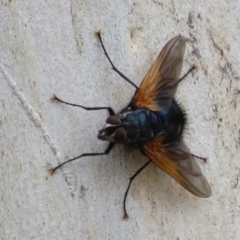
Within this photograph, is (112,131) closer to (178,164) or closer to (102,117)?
(102,117)

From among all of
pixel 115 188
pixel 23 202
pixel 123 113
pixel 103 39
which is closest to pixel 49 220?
pixel 23 202

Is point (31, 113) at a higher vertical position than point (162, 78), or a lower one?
lower

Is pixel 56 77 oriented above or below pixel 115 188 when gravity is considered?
above

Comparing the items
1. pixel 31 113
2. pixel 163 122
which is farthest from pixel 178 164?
pixel 31 113

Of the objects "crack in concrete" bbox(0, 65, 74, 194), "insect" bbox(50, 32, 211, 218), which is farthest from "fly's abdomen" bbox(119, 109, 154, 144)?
"crack in concrete" bbox(0, 65, 74, 194)

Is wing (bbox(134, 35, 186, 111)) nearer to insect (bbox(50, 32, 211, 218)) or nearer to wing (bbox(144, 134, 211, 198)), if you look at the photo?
insect (bbox(50, 32, 211, 218))

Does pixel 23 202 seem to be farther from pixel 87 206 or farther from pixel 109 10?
pixel 109 10
